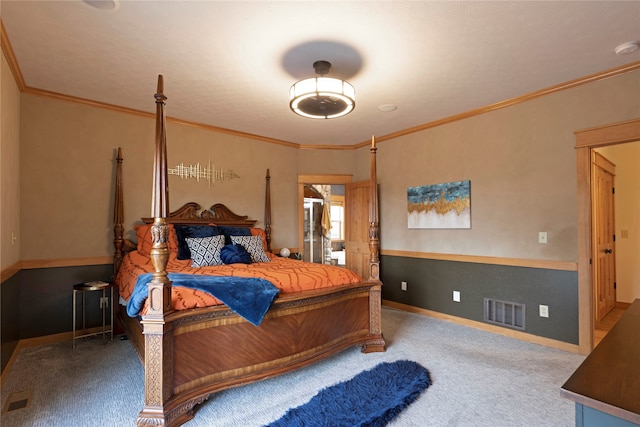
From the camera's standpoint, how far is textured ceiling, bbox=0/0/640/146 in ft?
7.13

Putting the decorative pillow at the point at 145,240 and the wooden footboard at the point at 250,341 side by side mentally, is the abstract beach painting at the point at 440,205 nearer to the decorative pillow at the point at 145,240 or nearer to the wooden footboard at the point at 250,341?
the wooden footboard at the point at 250,341

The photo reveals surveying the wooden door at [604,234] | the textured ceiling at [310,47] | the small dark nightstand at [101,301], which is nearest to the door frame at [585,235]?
the textured ceiling at [310,47]

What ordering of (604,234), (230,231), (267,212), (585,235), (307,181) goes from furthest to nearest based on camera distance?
(307,181), (267,212), (604,234), (230,231), (585,235)

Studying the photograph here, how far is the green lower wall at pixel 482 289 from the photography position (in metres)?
3.30

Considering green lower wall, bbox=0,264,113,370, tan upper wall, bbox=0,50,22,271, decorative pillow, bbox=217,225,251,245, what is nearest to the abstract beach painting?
decorative pillow, bbox=217,225,251,245

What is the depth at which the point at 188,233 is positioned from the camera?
155 inches

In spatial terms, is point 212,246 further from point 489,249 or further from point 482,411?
point 489,249

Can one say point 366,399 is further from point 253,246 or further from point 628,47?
point 628,47

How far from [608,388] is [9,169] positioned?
4.15 m

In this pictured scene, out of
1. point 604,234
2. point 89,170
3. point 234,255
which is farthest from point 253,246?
point 604,234

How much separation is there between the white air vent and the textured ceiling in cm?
239

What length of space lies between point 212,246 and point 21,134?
2.25m

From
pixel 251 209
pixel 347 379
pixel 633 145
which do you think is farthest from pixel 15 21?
pixel 633 145

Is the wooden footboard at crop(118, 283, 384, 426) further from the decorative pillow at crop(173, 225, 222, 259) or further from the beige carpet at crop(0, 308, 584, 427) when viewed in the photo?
the decorative pillow at crop(173, 225, 222, 259)
